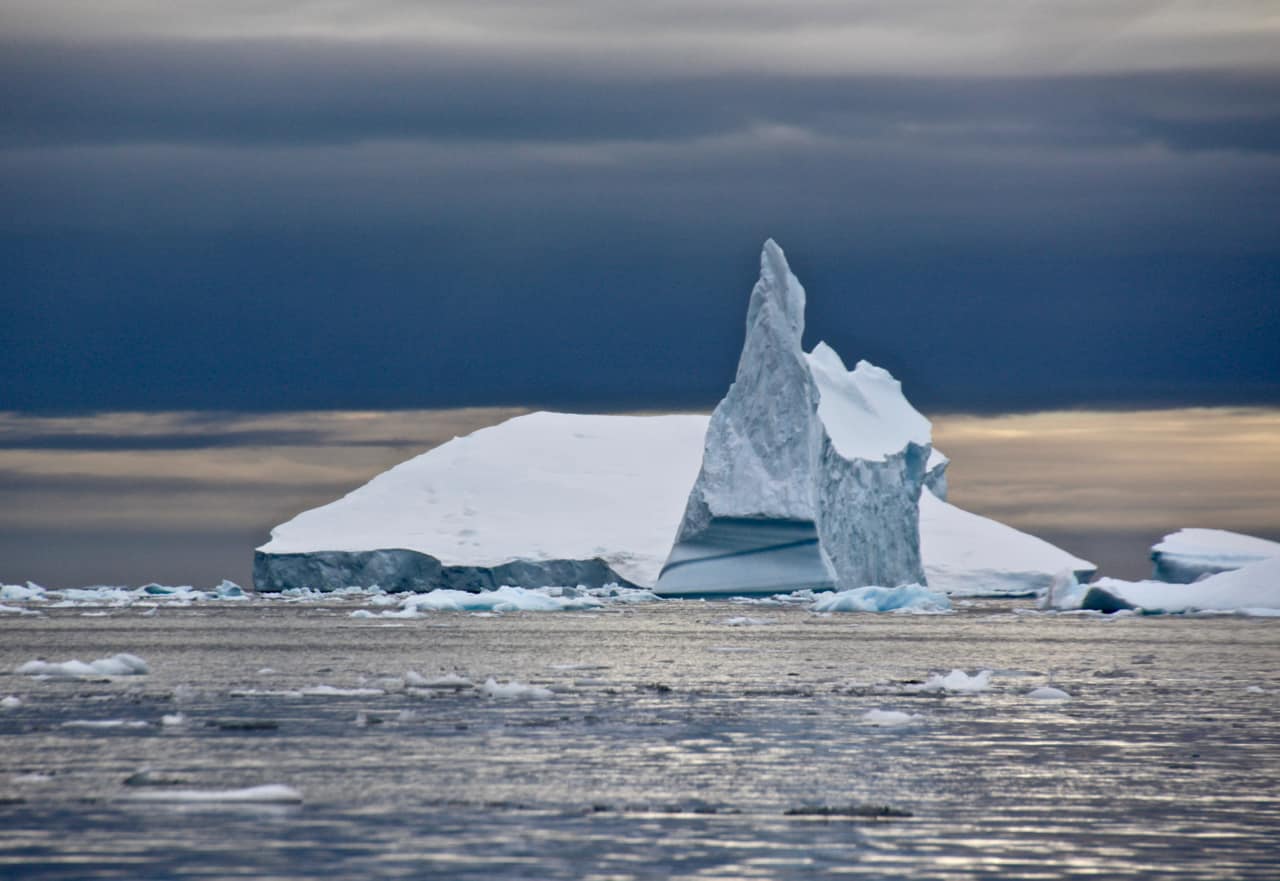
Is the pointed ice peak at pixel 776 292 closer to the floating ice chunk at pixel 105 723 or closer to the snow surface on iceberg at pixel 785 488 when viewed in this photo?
the snow surface on iceberg at pixel 785 488

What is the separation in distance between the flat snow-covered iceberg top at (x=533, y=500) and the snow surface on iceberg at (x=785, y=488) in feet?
52.5

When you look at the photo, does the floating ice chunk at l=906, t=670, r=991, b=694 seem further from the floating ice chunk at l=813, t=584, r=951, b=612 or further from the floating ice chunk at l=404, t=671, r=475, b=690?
the floating ice chunk at l=813, t=584, r=951, b=612

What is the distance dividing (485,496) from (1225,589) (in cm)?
4357

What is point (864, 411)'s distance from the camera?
210ft

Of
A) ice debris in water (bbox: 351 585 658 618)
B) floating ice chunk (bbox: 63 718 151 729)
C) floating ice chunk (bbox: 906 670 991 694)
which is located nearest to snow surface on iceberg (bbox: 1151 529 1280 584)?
ice debris in water (bbox: 351 585 658 618)

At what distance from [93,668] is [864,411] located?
44.5 meters

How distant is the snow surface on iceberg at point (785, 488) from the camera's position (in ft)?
171

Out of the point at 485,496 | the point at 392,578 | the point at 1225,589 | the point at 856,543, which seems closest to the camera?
the point at 1225,589

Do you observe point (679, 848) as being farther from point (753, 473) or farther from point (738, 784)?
point (753, 473)

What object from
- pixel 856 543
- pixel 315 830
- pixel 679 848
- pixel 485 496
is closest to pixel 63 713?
pixel 315 830

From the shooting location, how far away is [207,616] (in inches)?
1923

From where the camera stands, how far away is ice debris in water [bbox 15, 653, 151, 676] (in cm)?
→ 2230

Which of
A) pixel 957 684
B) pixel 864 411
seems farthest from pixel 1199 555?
pixel 957 684

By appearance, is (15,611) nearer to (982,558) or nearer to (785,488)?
(785,488)
